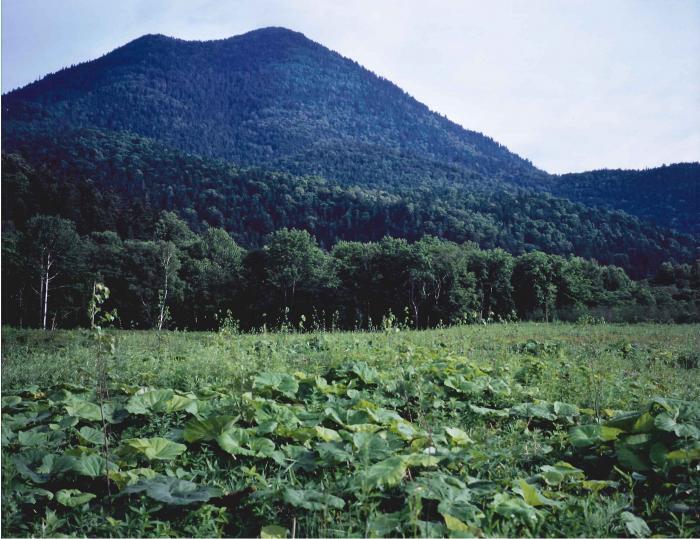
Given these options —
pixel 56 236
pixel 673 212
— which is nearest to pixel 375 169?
pixel 673 212

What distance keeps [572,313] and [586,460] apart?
109 ft

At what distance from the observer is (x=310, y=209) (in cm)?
11731

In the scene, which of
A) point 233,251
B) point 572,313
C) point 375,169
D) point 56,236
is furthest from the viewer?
point 375,169

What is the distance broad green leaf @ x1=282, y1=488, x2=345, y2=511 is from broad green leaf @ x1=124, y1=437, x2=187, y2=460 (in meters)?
1.21

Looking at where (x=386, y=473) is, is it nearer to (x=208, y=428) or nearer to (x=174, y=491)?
(x=174, y=491)

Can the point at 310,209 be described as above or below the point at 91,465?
above

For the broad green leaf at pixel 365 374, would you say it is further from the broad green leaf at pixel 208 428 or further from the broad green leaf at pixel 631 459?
the broad green leaf at pixel 631 459

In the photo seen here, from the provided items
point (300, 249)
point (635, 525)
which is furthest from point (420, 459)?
point (300, 249)

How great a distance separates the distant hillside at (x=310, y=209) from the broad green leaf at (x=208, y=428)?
81.3 metres

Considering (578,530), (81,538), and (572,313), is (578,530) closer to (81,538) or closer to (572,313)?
(81,538)

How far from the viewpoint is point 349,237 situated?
4316 inches

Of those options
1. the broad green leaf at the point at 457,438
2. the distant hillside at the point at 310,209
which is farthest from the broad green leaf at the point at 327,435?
the distant hillside at the point at 310,209

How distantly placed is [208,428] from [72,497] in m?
1.19

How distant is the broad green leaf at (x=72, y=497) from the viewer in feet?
10.9
